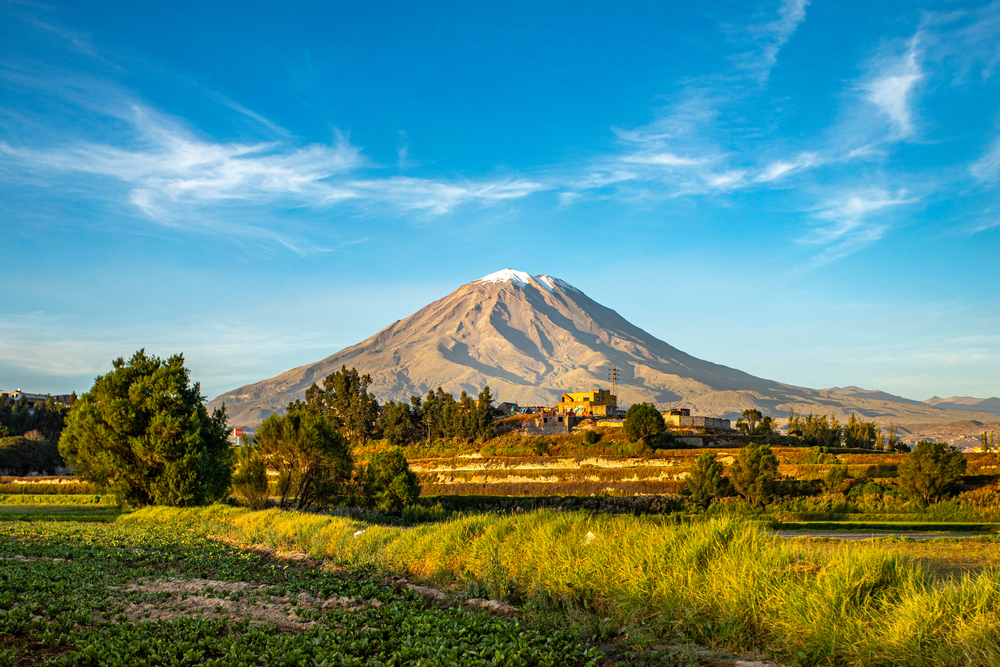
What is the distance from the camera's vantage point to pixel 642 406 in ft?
201

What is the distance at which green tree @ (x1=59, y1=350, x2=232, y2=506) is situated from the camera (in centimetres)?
2822

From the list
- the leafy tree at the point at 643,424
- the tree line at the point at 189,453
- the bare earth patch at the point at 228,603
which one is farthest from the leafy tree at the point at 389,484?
the leafy tree at the point at 643,424

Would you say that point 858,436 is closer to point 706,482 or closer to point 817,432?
point 817,432

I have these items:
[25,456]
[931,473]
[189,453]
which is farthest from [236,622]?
[25,456]

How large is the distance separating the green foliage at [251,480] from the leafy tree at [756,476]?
2660 centimetres

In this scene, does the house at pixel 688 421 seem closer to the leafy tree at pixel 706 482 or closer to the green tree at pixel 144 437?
the leafy tree at pixel 706 482

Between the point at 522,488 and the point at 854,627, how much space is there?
41.0m

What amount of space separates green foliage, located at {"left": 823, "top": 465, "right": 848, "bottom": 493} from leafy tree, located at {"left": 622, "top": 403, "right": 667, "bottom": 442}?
21637 millimetres

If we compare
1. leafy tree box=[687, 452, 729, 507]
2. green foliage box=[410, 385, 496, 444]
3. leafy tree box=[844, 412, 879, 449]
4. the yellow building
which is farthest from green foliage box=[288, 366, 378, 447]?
leafy tree box=[844, 412, 879, 449]

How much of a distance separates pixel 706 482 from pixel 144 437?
3042 cm

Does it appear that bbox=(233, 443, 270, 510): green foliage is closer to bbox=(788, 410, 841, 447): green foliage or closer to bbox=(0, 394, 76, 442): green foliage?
bbox=(0, 394, 76, 442): green foliage

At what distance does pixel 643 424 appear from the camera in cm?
5969

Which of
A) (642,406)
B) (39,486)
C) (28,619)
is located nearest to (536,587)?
(28,619)

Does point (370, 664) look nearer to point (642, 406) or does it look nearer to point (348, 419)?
point (642, 406)
